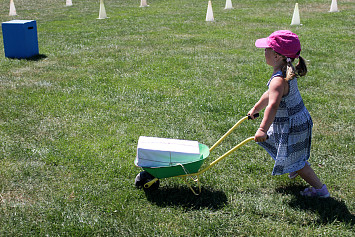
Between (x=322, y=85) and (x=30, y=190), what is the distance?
5221 millimetres

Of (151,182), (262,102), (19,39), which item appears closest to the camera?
(151,182)

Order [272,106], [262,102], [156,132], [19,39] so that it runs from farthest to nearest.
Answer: [19,39]
[156,132]
[262,102]
[272,106]

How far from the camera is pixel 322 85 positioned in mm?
7254

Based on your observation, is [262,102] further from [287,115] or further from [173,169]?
[173,169]

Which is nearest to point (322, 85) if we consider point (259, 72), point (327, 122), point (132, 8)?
point (259, 72)

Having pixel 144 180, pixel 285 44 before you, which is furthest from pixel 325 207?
pixel 144 180

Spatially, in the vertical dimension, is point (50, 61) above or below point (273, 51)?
below

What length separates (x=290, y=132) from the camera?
380cm

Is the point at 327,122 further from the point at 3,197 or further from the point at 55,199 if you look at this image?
the point at 3,197

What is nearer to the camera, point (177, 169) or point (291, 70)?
point (291, 70)

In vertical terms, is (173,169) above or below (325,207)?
above

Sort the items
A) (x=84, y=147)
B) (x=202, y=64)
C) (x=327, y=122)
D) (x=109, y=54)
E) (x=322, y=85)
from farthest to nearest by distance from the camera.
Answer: (x=109, y=54), (x=202, y=64), (x=322, y=85), (x=327, y=122), (x=84, y=147)

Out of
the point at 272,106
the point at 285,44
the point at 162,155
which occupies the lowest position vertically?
the point at 162,155

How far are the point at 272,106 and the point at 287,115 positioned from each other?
0.27 metres
